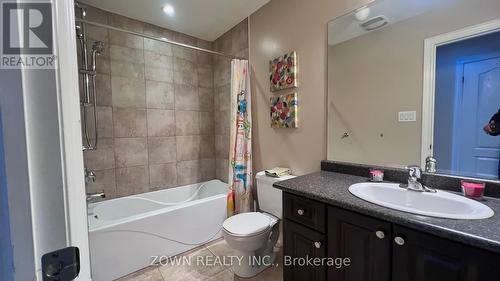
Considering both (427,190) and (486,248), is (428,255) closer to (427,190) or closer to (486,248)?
(486,248)

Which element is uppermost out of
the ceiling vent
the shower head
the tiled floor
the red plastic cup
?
the shower head

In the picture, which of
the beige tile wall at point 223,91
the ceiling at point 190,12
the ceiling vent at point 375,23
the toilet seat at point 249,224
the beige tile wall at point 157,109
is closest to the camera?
the ceiling vent at point 375,23

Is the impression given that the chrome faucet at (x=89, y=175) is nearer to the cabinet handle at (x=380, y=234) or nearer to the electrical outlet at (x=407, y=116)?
the cabinet handle at (x=380, y=234)

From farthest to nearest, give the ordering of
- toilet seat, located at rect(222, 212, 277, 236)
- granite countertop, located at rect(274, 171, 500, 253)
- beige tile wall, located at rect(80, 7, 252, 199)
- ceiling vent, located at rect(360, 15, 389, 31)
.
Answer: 1. beige tile wall, located at rect(80, 7, 252, 199)
2. toilet seat, located at rect(222, 212, 277, 236)
3. ceiling vent, located at rect(360, 15, 389, 31)
4. granite countertop, located at rect(274, 171, 500, 253)

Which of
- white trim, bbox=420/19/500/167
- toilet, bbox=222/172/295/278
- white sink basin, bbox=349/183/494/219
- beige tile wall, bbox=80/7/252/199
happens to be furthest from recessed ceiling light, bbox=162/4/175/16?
white sink basin, bbox=349/183/494/219

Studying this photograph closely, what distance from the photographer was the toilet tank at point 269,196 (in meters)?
1.85

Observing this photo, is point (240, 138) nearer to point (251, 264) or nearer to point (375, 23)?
point (251, 264)

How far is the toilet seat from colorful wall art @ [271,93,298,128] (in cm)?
85

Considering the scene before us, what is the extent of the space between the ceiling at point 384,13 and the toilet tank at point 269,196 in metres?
1.22

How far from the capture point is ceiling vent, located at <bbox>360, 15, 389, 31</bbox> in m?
1.43

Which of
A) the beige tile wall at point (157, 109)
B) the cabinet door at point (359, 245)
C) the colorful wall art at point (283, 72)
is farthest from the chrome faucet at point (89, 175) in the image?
the cabinet door at point (359, 245)

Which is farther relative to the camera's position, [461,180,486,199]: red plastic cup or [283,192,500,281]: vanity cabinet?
[461,180,486,199]: red plastic cup

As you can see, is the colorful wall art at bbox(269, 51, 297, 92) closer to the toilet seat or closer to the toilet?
the toilet

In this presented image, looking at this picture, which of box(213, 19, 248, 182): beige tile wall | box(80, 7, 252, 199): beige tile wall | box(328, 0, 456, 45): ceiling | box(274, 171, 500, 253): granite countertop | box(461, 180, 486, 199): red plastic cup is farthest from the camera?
box(213, 19, 248, 182): beige tile wall
